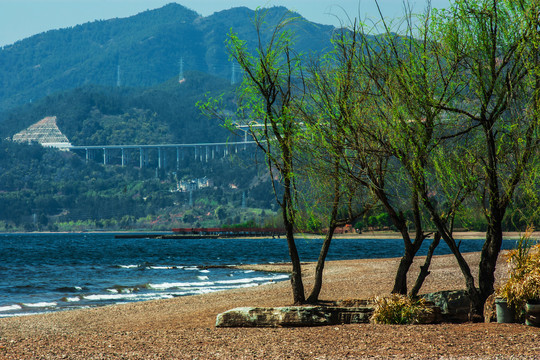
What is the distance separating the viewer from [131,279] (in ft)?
122

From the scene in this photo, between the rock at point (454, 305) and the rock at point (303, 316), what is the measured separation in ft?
4.73

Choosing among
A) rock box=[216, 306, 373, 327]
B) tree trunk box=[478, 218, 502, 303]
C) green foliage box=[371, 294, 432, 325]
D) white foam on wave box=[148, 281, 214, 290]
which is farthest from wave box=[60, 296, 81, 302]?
tree trunk box=[478, 218, 502, 303]

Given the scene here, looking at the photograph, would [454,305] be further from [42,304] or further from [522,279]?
[42,304]

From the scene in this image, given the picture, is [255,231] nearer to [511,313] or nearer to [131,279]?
[131,279]

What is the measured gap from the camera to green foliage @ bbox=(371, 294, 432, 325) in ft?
39.9

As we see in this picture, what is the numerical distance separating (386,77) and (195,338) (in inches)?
247

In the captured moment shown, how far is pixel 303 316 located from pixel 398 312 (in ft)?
6.18

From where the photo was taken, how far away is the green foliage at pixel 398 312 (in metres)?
12.1

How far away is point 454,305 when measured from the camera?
41.5ft

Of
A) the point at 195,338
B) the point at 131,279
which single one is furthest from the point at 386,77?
the point at 131,279

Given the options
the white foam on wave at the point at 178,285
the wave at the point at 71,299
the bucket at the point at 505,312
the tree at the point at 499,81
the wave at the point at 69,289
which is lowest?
the wave at the point at 69,289

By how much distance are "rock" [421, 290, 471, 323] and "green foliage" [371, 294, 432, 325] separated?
559 mm

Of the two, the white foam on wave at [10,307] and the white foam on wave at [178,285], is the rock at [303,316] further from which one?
the white foam on wave at [178,285]

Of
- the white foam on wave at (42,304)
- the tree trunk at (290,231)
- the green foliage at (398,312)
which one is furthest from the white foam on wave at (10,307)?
the green foliage at (398,312)
